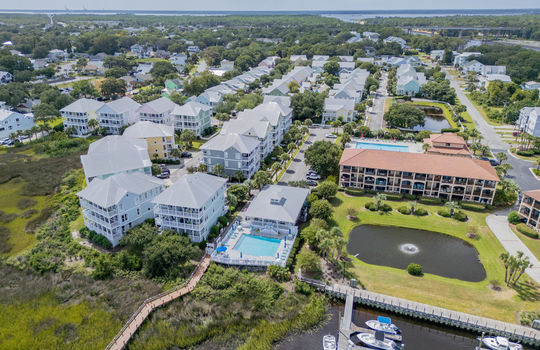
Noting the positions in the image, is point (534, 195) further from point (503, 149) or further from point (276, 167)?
point (276, 167)

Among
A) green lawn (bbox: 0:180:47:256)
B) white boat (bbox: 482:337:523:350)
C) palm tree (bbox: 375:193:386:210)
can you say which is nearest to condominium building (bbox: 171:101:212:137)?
green lawn (bbox: 0:180:47:256)

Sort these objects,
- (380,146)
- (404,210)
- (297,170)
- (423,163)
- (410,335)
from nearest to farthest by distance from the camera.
Answer: (410,335), (404,210), (423,163), (297,170), (380,146)

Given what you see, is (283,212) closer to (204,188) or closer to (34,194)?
(204,188)

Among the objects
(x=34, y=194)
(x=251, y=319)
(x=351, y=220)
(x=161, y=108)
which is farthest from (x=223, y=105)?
(x=251, y=319)

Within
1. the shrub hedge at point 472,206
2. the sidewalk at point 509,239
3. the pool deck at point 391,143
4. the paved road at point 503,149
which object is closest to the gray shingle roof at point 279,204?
the shrub hedge at point 472,206

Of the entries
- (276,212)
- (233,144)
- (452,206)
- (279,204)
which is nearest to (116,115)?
(233,144)

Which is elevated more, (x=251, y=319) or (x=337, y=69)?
(x=337, y=69)
